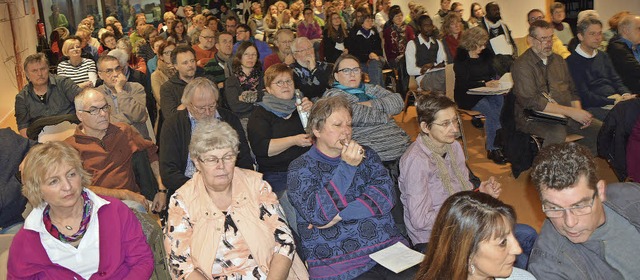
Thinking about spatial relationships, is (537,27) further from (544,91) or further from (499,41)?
(499,41)

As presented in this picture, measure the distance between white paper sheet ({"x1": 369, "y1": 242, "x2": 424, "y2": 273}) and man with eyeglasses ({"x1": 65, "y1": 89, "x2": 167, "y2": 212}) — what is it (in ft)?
5.73

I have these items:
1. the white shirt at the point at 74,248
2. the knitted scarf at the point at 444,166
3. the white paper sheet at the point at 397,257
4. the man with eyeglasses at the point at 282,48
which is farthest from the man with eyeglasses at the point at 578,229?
the man with eyeglasses at the point at 282,48

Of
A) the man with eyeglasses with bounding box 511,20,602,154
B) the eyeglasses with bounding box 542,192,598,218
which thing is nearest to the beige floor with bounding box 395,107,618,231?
the man with eyeglasses with bounding box 511,20,602,154

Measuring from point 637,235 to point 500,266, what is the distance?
71 centimetres

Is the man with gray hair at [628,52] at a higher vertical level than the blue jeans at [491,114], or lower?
higher

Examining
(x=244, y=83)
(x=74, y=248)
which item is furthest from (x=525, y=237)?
(x=244, y=83)

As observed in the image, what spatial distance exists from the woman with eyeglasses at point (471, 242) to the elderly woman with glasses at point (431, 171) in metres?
1.16

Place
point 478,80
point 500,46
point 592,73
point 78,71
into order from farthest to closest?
1. point 500,46
2. point 78,71
3. point 478,80
4. point 592,73

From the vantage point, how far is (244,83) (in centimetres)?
639

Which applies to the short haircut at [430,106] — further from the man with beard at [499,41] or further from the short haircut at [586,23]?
the man with beard at [499,41]

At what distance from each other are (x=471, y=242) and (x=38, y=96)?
4.76 m

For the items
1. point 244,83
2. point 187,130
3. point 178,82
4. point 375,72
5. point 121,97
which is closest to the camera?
point 187,130

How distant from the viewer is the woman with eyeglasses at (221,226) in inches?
120

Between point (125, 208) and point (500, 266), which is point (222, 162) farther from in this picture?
point (500, 266)
